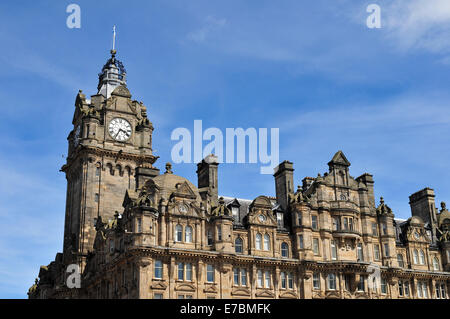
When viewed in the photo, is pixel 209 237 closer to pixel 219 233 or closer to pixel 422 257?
pixel 219 233

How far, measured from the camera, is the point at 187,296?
63656 millimetres

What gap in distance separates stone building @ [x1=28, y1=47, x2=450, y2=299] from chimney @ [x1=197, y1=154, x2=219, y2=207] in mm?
130

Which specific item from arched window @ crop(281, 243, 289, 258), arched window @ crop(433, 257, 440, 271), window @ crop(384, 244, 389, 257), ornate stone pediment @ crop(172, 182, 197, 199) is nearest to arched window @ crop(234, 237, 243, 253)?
arched window @ crop(281, 243, 289, 258)

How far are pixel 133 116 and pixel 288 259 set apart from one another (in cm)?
3008

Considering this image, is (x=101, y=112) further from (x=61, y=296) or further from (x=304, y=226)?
(x=304, y=226)

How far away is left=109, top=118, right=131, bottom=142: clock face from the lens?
3285 inches

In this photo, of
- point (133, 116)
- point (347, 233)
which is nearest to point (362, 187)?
point (347, 233)

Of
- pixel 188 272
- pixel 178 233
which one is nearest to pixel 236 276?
pixel 188 272

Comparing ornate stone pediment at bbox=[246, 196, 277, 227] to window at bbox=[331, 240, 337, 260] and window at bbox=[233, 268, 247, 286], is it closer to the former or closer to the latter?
window at bbox=[233, 268, 247, 286]

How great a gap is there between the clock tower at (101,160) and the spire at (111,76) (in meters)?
1.95

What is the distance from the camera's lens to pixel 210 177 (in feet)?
242

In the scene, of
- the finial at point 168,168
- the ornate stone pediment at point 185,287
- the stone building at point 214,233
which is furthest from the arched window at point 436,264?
the finial at point 168,168

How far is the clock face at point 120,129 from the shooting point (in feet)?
274

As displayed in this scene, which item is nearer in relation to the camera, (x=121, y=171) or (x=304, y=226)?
(x=304, y=226)
